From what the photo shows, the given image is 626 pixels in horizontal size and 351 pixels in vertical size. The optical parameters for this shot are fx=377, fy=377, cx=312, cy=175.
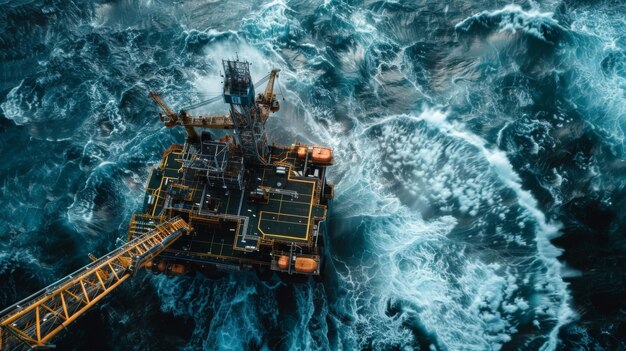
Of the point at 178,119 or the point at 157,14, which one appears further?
the point at 157,14

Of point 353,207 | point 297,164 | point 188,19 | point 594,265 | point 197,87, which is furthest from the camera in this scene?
point 188,19

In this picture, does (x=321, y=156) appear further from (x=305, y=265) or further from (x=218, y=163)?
(x=305, y=265)

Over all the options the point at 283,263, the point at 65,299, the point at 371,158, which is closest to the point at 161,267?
the point at 283,263

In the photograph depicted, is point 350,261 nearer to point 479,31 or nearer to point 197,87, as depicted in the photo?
point 197,87

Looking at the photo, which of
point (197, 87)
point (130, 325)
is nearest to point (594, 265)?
point (130, 325)

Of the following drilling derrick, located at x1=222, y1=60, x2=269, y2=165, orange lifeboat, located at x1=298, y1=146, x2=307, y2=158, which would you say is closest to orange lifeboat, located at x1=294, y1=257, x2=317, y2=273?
drilling derrick, located at x1=222, y1=60, x2=269, y2=165

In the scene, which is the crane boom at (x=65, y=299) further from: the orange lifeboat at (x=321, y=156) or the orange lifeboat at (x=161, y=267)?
the orange lifeboat at (x=321, y=156)
